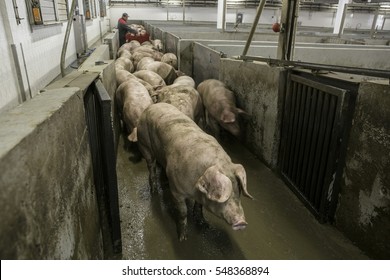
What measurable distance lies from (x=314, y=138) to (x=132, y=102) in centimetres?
271

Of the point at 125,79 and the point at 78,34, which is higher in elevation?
the point at 78,34

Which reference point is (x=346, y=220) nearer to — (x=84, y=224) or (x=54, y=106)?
(x=84, y=224)

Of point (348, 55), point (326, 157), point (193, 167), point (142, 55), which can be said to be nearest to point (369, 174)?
point (326, 157)

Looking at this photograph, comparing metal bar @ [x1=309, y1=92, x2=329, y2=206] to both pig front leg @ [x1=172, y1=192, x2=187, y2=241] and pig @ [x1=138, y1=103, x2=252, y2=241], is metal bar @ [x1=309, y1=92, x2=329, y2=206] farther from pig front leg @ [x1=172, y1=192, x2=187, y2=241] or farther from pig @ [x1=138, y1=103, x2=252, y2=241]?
pig front leg @ [x1=172, y1=192, x2=187, y2=241]

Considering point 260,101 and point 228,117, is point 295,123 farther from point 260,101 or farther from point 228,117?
point 228,117

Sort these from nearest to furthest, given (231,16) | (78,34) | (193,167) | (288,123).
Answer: (193,167), (288,123), (78,34), (231,16)

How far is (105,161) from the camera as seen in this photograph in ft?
7.74

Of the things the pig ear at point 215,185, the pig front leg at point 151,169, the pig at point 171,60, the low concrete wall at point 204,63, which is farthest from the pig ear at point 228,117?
the pig at point 171,60

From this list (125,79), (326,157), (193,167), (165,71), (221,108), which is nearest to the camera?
(193,167)

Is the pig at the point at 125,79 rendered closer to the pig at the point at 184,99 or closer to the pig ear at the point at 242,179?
the pig at the point at 184,99

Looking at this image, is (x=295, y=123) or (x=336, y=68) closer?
(x=336, y=68)

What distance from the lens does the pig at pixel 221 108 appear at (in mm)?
4596

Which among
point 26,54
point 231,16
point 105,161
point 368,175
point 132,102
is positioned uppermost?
point 231,16
